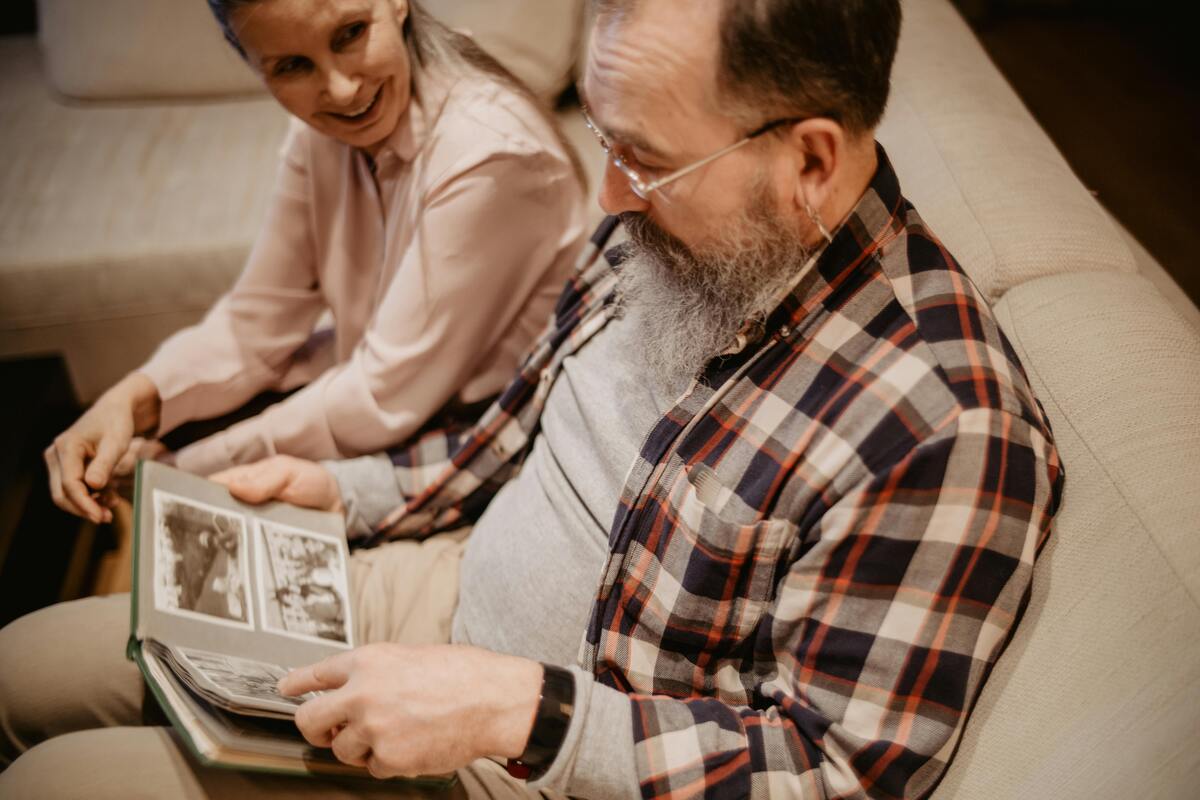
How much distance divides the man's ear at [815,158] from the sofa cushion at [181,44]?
135 cm

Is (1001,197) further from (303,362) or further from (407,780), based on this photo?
(303,362)

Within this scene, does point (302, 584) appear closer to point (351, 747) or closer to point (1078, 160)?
point (351, 747)

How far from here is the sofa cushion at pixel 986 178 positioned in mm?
984

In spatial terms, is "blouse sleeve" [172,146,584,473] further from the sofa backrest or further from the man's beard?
the sofa backrest

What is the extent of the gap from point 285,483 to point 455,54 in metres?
0.64

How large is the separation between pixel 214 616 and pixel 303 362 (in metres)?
0.63

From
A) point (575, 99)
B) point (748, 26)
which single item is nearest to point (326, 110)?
point (748, 26)

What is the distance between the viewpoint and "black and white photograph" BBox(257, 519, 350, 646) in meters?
1.08

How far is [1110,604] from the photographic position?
2.36 feet

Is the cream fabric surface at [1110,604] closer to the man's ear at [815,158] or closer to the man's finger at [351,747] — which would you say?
the man's ear at [815,158]

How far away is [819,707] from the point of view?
2.52 ft

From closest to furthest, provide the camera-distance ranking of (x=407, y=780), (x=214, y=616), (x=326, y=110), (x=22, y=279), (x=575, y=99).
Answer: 1. (x=407, y=780)
2. (x=214, y=616)
3. (x=326, y=110)
4. (x=22, y=279)
5. (x=575, y=99)

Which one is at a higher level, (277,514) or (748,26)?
(748,26)

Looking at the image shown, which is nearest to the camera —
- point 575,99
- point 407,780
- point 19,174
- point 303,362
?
point 407,780
